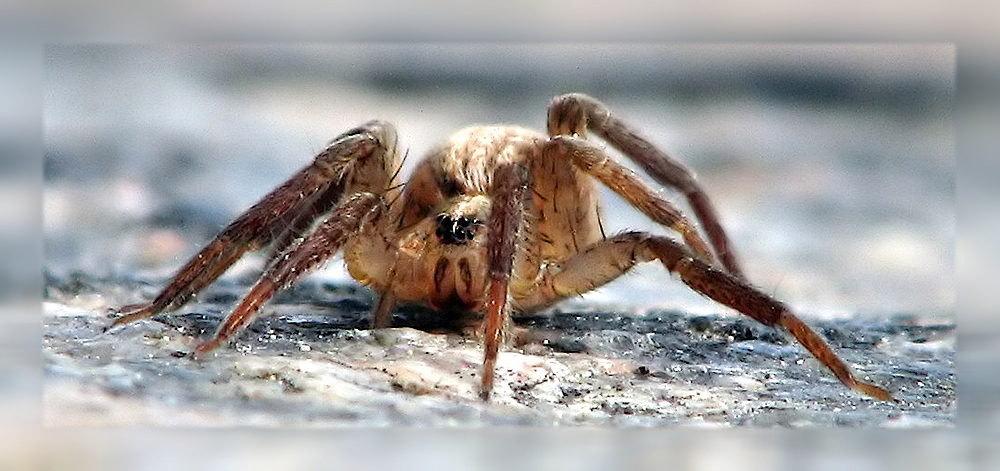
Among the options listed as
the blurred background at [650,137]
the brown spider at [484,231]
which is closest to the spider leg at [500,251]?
the brown spider at [484,231]

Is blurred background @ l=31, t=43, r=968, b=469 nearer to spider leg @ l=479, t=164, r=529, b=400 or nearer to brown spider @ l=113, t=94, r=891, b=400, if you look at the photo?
brown spider @ l=113, t=94, r=891, b=400

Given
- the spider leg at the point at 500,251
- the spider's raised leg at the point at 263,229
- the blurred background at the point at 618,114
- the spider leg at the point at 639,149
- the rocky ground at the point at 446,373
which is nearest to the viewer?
the rocky ground at the point at 446,373

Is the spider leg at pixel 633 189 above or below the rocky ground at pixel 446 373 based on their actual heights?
above

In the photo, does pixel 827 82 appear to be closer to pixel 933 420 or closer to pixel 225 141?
pixel 933 420

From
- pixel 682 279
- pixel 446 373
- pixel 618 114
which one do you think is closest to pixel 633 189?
pixel 682 279

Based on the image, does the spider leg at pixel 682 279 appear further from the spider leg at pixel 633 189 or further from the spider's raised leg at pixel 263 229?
the spider's raised leg at pixel 263 229

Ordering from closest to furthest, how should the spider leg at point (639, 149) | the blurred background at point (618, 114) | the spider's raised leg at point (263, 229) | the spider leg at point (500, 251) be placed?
the spider leg at point (500, 251) → the spider's raised leg at point (263, 229) → the blurred background at point (618, 114) → the spider leg at point (639, 149)

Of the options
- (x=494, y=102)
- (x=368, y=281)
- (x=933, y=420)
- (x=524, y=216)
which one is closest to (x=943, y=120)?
(x=933, y=420)

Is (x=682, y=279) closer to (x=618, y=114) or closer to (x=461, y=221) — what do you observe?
(x=461, y=221)

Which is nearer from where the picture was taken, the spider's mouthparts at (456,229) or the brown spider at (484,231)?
the brown spider at (484,231)

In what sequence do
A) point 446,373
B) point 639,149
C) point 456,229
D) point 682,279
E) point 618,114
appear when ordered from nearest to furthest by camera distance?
point 446,373
point 682,279
point 456,229
point 639,149
point 618,114
